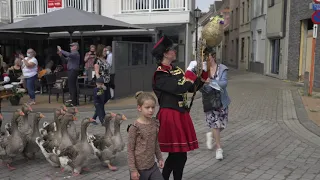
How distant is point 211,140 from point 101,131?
2420 mm

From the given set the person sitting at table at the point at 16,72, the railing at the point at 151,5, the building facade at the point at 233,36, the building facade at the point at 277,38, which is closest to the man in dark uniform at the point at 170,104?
the person sitting at table at the point at 16,72

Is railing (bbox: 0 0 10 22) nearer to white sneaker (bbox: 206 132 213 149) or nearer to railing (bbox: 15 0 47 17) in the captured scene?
railing (bbox: 15 0 47 17)

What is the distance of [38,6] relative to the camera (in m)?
19.1

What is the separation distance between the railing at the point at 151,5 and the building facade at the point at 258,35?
8.98 m

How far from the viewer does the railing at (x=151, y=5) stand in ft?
55.6

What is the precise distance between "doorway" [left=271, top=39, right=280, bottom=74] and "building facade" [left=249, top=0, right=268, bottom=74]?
124cm

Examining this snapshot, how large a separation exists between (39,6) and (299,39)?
13720mm

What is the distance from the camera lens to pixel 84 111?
31.9ft

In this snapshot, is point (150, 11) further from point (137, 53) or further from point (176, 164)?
point (176, 164)

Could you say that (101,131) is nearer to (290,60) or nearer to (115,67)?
(115,67)

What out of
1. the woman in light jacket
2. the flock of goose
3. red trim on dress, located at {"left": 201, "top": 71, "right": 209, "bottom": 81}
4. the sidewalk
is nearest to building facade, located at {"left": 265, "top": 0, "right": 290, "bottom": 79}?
the sidewalk

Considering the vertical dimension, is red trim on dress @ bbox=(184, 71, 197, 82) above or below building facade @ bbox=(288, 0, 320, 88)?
below

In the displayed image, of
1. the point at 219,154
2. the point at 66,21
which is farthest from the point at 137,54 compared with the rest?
the point at 219,154

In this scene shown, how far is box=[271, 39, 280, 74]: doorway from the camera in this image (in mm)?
21452
